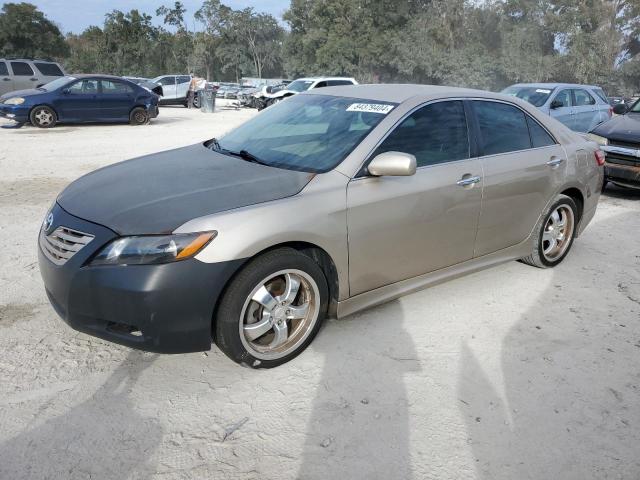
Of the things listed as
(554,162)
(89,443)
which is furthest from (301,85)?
(89,443)

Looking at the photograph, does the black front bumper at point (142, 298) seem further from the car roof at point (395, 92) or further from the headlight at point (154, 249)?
the car roof at point (395, 92)

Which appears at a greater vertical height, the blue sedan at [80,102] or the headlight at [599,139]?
the blue sedan at [80,102]

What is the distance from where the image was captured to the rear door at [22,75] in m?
18.0

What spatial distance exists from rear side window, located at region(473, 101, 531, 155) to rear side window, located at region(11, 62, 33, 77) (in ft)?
60.7

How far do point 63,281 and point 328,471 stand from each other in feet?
5.53

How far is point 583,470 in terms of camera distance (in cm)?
242

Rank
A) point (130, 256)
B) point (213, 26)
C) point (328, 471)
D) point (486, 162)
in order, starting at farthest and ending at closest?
point (213, 26) → point (486, 162) → point (130, 256) → point (328, 471)

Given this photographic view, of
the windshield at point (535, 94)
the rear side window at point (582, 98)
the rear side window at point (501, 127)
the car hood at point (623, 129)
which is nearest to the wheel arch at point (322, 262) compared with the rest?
the rear side window at point (501, 127)

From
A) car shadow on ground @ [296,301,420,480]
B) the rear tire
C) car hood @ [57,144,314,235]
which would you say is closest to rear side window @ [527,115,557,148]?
car shadow on ground @ [296,301,420,480]

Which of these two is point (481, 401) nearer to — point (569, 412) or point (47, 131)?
point (569, 412)

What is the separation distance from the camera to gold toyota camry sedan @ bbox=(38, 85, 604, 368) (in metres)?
2.74

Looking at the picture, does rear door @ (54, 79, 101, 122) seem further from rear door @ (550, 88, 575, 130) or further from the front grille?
the front grille

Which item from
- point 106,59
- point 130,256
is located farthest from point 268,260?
point 106,59

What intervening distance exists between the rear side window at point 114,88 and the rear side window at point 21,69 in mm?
4474
